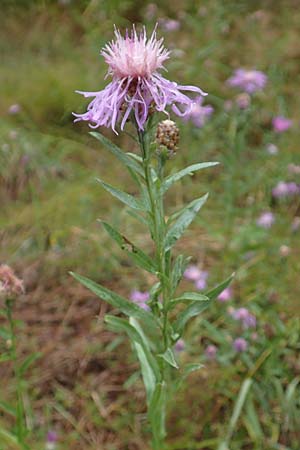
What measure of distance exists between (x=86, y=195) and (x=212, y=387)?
95 centimetres

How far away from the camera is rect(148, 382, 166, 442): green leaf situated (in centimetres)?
106

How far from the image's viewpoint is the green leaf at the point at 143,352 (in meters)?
1.05

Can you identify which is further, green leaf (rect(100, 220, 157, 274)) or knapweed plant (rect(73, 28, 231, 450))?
green leaf (rect(100, 220, 157, 274))

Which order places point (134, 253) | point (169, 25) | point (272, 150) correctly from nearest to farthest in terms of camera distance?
point (134, 253) < point (272, 150) < point (169, 25)

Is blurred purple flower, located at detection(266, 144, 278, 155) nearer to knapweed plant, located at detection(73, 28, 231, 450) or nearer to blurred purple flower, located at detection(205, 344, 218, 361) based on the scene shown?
blurred purple flower, located at detection(205, 344, 218, 361)

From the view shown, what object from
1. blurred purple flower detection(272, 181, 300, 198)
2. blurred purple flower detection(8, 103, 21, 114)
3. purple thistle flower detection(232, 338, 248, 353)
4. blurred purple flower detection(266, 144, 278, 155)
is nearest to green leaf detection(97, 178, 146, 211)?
purple thistle flower detection(232, 338, 248, 353)

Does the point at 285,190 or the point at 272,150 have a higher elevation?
the point at 272,150

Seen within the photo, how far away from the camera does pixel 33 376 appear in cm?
163

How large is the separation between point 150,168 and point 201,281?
74 centimetres

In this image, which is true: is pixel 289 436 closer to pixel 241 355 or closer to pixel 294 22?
pixel 241 355

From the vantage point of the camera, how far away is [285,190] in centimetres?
196

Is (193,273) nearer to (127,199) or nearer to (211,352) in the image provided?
(211,352)

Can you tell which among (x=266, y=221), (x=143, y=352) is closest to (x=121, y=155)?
(x=143, y=352)

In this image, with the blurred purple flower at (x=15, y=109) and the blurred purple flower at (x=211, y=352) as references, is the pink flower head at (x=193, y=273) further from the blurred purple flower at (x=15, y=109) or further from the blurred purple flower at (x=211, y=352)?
the blurred purple flower at (x=15, y=109)
